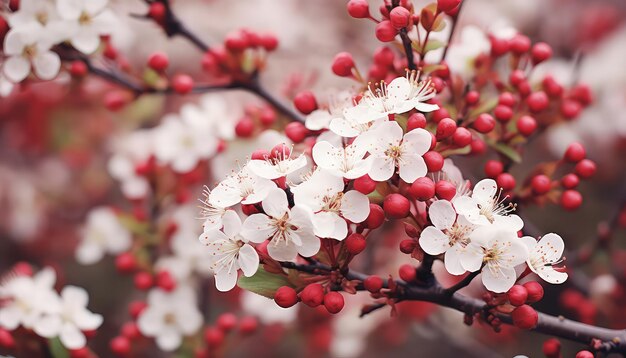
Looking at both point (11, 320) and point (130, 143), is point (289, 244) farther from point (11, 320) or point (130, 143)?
point (130, 143)

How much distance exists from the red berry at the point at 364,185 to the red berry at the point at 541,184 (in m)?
0.41

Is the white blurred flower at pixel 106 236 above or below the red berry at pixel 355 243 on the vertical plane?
below

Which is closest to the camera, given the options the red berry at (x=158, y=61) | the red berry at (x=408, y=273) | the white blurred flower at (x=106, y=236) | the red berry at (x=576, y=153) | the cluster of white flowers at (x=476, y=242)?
the cluster of white flowers at (x=476, y=242)

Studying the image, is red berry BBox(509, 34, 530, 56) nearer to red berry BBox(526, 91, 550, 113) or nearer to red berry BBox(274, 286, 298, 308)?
red berry BBox(526, 91, 550, 113)

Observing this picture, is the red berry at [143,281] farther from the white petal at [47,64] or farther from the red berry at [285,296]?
the red berry at [285,296]

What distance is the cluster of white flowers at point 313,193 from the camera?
900 millimetres

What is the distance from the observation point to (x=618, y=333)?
0.99 meters

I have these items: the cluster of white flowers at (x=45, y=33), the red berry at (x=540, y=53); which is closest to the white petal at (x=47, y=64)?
the cluster of white flowers at (x=45, y=33)

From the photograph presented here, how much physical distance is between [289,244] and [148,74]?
0.71 meters

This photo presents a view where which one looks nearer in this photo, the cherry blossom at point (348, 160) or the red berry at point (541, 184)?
the cherry blossom at point (348, 160)

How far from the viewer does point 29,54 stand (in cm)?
127

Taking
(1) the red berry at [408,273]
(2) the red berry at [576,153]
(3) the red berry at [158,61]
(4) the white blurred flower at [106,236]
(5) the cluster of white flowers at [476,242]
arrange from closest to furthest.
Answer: (5) the cluster of white flowers at [476,242] → (1) the red berry at [408,273] → (2) the red berry at [576,153] → (3) the red berry at [158,61] → (4) the white blurred flower at [106,236]

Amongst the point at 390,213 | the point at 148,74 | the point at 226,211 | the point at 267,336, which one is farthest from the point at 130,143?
the point at 390,213

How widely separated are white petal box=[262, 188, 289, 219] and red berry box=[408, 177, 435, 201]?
7.1 inches
